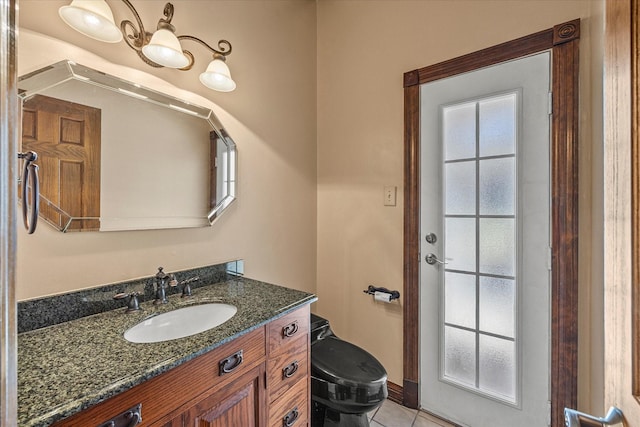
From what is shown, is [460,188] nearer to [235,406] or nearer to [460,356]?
[460,356]

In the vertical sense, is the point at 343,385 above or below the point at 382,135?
below

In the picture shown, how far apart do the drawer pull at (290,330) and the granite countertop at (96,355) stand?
84 mm

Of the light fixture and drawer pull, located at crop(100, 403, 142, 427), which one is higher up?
the light fixture

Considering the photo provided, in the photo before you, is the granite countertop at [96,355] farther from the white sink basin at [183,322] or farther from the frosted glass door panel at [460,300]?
the frosted glass door panel at [460,300]

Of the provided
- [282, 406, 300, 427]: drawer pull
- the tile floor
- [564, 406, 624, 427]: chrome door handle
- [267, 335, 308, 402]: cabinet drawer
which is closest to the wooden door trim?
[564, 406, 624, 427]: chrome door handle

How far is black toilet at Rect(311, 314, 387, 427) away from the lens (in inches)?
50.9

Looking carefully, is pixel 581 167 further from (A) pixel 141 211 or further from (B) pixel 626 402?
(A) pixel 141 211

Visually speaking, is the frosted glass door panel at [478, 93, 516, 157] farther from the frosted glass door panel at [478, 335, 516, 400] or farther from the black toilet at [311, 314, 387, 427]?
the black toilet at [311, 314, 387, 427]

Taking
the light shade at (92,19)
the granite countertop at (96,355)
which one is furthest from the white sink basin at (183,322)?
the light shade at (92,19)

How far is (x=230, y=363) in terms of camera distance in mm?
914

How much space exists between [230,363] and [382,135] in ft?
5.30

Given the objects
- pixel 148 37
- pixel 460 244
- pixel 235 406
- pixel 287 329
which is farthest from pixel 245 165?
pixel 460 244

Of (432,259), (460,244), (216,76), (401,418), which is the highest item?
(216,76)

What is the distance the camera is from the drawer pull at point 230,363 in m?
0.89
